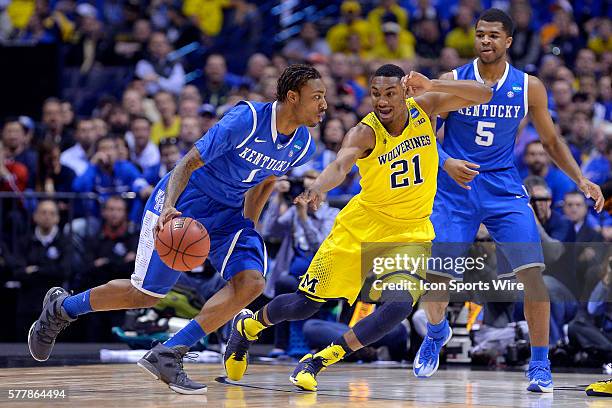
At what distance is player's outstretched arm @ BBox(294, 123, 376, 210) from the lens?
6.15 m

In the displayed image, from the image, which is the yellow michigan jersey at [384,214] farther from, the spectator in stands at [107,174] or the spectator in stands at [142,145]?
the spectator in stands at [142,145]

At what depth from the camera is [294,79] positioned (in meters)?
6.84

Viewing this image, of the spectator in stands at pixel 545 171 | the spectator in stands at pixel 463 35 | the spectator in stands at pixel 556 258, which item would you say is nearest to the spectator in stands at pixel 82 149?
the spectator in stands at pixel 545 171

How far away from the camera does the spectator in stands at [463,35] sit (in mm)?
14758

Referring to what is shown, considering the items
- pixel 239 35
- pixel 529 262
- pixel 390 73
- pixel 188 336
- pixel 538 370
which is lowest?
pixel 538 370

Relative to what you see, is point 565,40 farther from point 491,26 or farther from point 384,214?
point 384,214

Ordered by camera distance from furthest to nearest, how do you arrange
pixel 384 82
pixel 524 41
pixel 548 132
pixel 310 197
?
pixel 524 41 → pixel 548 132 → pixel 384 82 → pixel 310 197

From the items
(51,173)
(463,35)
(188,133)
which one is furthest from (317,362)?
(463,35)

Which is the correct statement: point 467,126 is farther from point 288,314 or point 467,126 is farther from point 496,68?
point 288,314

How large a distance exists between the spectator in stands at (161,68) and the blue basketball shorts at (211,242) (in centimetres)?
793

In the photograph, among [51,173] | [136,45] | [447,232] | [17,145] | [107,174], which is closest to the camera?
[447,232]

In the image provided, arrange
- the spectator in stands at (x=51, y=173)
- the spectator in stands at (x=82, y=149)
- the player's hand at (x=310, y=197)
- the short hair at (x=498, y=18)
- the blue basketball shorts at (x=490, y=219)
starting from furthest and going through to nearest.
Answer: the spectator in stands at (x=82, y=149)
the spectator in stands at (x=51, y=173)
the short hair at (x=498, y=18)
the blue basketball shorts at (x=490, y=219)
the player's hand at (x=310, y=197)

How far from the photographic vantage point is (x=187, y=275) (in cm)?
1059

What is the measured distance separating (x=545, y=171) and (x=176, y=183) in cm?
541
